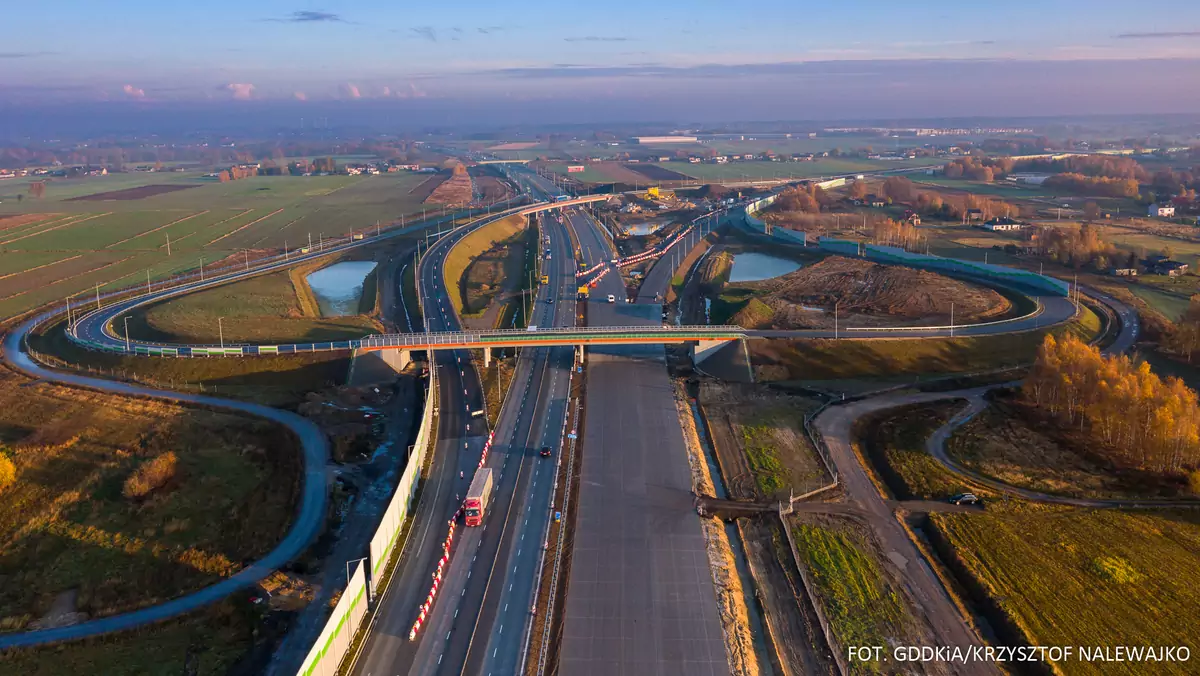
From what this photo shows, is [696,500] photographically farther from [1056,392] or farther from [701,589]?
[1056,392]

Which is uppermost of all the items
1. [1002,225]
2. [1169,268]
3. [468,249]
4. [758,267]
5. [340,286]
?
[1002,225]

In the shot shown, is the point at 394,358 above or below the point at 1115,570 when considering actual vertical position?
above

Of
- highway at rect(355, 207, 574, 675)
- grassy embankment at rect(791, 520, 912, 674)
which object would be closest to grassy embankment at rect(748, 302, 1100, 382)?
highway at rect(355, 207, 574, 675)

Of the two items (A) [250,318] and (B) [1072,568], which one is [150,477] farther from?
(B) [1072,568]

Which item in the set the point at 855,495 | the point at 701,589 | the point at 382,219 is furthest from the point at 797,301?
the point at 382,219

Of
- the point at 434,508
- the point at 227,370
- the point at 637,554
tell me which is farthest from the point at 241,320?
the point at 637,554

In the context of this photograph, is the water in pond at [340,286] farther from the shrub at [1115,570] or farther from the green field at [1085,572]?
the shrub at [1115,570]
